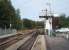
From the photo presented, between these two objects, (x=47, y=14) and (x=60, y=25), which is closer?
(x=47, y=14)

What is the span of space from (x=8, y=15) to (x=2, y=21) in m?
7.23

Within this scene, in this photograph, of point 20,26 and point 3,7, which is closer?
point 3,7

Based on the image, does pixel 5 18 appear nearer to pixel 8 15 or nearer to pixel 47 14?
pixel 8 15

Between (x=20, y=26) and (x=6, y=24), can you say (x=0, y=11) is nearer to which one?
(x=6, y=24)

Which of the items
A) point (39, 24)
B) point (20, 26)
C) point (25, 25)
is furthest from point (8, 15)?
point (39, 24)

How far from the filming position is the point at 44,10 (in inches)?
3890

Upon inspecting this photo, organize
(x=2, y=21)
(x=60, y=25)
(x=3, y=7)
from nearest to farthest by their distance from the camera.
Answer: (x=2, y=21), (x=3, y=7), (x=60, y=25)

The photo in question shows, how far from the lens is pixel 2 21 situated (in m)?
97.0

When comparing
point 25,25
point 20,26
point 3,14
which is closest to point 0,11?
point 3,14

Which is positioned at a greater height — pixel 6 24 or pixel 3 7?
pixel 3 7

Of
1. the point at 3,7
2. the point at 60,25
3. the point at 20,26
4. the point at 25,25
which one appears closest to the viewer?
the point at 3,7

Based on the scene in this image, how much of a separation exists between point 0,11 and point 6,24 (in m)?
5.98

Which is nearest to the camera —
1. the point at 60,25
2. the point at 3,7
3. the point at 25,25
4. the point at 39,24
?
the point at 3,7

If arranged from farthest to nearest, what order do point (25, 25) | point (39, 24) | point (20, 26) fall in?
1. point (39, 24)
2. point (25, 25)
3. point (20, 26)
